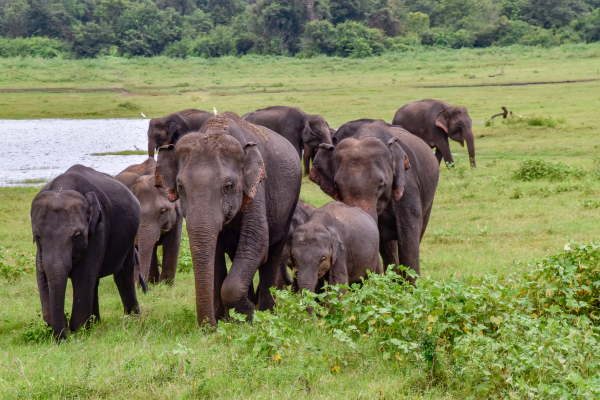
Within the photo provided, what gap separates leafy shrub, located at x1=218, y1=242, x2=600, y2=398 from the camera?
406 centimetres

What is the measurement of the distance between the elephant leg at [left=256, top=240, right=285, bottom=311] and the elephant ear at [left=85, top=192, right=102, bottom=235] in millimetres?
1291

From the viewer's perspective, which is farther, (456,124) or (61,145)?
(61,145)

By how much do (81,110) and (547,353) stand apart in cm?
2854

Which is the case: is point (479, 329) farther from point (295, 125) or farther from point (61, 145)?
point (61, 145)

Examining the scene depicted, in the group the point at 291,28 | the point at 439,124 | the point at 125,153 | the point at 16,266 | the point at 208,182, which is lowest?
the point at 125,153

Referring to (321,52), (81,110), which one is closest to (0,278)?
(81,110)

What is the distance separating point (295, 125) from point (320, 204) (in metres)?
4.05

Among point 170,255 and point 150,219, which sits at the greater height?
point 150,219

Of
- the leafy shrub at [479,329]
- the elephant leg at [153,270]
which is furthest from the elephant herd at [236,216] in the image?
the leafy shrub at [479,329]

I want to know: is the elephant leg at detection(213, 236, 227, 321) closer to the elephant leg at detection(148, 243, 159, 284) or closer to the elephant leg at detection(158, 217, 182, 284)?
the elephant leg at detection(158, 217, 182, 284)

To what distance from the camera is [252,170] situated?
16.9 ft

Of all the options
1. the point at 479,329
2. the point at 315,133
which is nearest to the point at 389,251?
the point at 479,329

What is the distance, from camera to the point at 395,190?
272 inches

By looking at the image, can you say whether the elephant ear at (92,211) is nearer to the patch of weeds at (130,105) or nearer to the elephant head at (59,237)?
the elephant head at (59,237)
